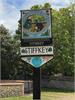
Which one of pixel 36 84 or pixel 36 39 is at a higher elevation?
pixel 36 39

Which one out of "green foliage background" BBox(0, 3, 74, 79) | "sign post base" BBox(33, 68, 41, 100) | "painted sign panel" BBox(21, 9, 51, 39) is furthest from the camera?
"green foliage background" BBox(0, 3, 74, 79)

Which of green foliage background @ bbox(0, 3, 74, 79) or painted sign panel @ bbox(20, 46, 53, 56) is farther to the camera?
green foliage background @ bbox(0, 3, 74, 79)

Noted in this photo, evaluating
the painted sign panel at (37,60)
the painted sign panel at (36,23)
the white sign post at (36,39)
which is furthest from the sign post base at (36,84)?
the painted sign panel at (36,23)

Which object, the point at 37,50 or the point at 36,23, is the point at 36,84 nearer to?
the point at 37,50

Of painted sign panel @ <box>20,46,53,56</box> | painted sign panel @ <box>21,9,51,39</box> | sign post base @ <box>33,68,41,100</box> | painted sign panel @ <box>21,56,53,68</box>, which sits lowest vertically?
sign post base @ <box>33,68,41,100</box>

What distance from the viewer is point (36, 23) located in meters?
10.7

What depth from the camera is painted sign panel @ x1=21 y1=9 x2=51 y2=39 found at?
1059cm

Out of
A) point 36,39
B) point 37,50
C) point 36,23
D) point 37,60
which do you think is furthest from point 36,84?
point 36,23

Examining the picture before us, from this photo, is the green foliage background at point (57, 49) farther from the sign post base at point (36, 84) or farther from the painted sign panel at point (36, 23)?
the painted sign panel at point (36, 23)

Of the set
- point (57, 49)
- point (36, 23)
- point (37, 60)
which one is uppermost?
point (36, 23)

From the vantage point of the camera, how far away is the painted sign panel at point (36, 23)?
1059cm

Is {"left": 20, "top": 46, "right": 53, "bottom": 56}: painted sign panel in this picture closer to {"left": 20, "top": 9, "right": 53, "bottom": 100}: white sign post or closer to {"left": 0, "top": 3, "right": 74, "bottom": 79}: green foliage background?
{"left": 20, "top": 9, "right": 53, "bottom": 100}: white sign post

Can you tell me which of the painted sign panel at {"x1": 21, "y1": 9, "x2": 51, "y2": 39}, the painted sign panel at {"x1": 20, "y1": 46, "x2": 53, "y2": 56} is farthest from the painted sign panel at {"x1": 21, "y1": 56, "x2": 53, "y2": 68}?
the painted sign panel at {"x1": 21, "y1": 9, "x2": 51, "y2": 39}

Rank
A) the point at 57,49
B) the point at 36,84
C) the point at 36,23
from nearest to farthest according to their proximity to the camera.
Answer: the point at 36,23, the point at 36,84, the point at 57,49
